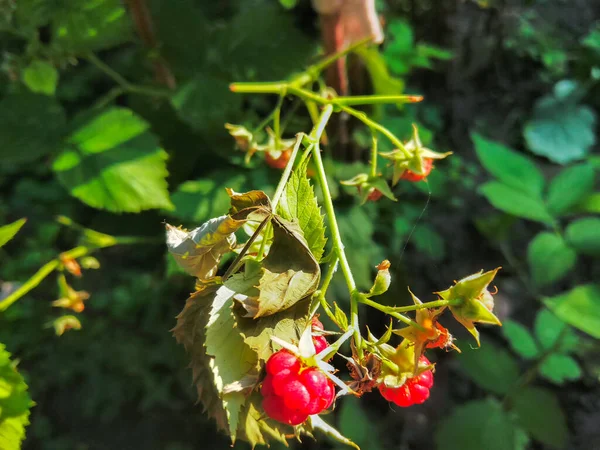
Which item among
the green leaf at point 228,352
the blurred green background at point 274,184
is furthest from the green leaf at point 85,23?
the green leaf at point 228,352

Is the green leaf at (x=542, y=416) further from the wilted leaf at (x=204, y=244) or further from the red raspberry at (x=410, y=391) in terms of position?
the wilted leaf at (x=204, y=244)

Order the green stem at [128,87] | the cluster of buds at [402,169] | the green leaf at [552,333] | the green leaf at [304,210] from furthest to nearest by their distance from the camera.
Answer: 1. the green leaf at [552,333]
2. the green stem at [128,87]
3. the cluster of buds at [402,169]
4. the green leaf at [304,210]

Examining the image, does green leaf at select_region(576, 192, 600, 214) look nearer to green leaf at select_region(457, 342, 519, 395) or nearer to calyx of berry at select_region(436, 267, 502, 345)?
green leaf at select_region(457, 342, 519, 395)

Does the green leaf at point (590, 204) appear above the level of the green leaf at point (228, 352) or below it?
below

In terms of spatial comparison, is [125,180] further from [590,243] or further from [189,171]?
[590,243]

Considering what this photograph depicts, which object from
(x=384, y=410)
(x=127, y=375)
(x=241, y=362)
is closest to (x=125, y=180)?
(x=241, y=362)

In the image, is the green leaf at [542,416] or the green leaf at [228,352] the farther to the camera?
the green leaf at [542,416]
